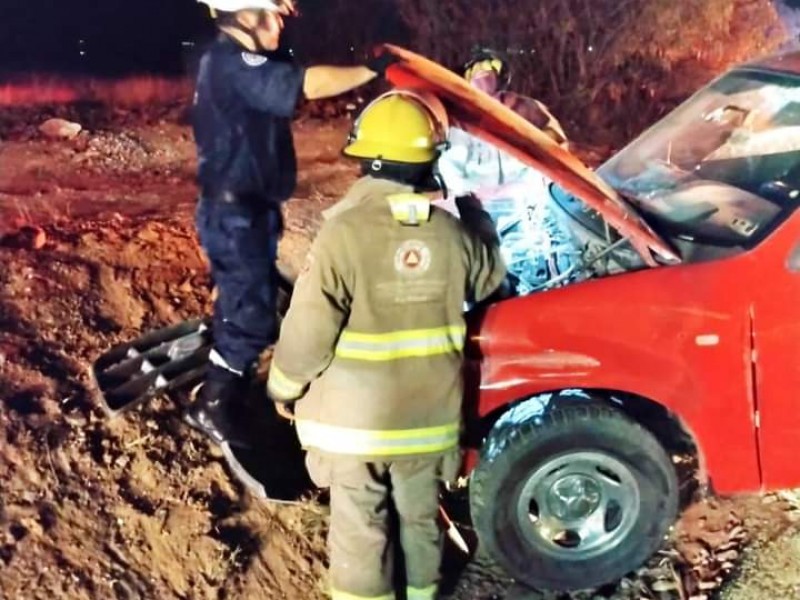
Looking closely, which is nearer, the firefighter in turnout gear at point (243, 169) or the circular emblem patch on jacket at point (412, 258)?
the circular emblem patch on jacket at point (412, 258)

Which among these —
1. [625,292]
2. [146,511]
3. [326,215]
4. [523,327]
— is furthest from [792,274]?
[146,511]

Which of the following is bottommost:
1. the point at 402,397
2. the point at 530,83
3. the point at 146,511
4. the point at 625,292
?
the point at 146,511

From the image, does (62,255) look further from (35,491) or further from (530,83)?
(530,83)

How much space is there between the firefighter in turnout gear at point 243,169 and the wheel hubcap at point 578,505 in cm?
113

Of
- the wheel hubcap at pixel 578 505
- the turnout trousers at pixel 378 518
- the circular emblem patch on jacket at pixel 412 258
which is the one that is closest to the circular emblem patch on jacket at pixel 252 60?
the circular emblem patch on jacket at pixel 412 258

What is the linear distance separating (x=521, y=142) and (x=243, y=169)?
95 cm

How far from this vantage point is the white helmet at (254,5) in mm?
3645

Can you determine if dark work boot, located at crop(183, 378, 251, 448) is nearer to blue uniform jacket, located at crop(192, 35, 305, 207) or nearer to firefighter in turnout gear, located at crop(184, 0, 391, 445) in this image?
firefighter in turnout gear, located at crop(184, 0, 391, 445)

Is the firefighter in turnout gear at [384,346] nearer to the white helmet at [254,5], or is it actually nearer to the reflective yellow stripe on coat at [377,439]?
the reflective yellow stripe on coat at [377,439]

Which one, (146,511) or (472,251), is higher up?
(472,251)

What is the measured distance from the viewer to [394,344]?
11.5ft

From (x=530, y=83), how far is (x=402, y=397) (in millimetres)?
1406

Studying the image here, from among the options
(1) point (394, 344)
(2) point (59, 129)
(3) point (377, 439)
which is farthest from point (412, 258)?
(2) point (59, 129)

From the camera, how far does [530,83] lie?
426 cm
